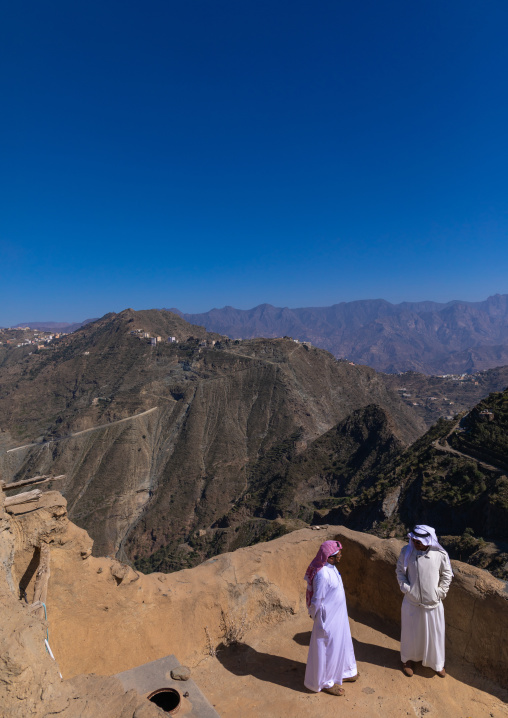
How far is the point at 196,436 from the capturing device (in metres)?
63.5

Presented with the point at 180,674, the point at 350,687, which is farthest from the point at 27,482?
the point at 350,687

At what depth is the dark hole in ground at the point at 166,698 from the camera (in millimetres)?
3766

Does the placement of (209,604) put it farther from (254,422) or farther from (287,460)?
(254,422)

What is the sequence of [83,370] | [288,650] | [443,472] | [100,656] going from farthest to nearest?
[83,370], [443,472], [288,650], [100,656]

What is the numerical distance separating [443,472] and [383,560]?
19818 mm

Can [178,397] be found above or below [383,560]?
below

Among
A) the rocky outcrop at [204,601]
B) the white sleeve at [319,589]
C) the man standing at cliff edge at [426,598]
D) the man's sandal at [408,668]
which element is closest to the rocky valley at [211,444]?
the rocky outcrop at [204,601]

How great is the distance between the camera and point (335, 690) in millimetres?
4148

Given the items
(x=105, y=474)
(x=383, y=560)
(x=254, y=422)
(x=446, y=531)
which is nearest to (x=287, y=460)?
(x=254, y=422)

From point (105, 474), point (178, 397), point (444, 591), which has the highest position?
point (444, 591)


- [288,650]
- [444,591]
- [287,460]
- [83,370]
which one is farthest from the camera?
[83,370]

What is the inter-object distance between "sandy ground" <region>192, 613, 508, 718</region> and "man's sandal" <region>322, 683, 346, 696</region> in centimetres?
4

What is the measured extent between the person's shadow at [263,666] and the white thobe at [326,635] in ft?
0.87

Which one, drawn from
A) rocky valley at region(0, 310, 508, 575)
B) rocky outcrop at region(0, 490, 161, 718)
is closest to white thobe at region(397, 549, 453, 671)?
rocky outcrop at region(0, 490, 161, 718)
